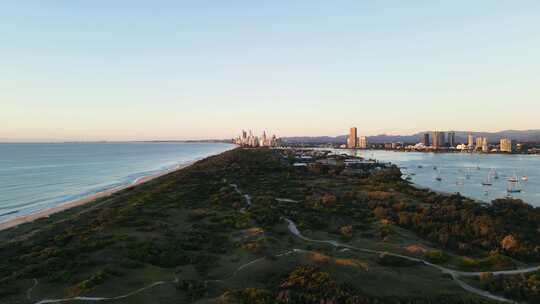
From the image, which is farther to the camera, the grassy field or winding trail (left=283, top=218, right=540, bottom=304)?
winding trail (left=283, top=218, right=540, bottom=304)

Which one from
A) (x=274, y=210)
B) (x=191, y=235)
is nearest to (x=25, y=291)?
(x=191, y=235)

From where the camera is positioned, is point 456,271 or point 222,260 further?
point 222,260

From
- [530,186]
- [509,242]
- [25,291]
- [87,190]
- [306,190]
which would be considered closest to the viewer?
[25,291]

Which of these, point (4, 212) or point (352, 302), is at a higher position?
point (352, 302)

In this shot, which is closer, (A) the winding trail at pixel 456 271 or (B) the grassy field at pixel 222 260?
(B) the grassy field at pixel 222 260

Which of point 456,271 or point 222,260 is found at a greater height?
point 222,260

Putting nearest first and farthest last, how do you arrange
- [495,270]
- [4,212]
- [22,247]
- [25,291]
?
[25,291] → [495,270] → [22,247] → [4,212]

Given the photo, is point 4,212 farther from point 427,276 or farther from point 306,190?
point 427,276

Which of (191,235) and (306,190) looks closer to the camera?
(191,235)
